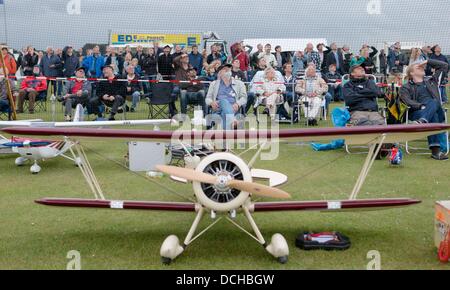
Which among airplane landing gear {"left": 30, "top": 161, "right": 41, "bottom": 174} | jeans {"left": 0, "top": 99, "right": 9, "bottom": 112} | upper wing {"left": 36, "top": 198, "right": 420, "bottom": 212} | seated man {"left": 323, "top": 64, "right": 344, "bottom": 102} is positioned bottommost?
airplane landing gear {"left": 30, "top": 161, "right": 41, "bottom": 174}

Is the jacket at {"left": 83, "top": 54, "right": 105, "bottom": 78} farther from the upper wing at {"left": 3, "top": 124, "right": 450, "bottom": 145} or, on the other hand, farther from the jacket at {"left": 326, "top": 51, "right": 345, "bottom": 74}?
the upper wing at {"left": 3, "top": 124, "right": 450, "bottom": 145}

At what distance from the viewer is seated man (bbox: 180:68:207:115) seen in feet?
43.9

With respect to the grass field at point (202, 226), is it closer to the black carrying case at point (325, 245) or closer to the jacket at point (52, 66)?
the black carrying case at point (325, 245)

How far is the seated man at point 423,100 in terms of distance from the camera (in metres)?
9.05

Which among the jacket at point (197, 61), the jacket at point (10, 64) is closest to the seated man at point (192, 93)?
the jacket at point (197, 61)

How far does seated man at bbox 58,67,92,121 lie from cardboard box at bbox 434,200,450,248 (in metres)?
10.8

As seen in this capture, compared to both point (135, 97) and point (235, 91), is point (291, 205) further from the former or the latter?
point (135, 97)

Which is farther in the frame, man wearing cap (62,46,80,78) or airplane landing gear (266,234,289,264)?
man wearing cap (62,46,80,78)

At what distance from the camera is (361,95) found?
30.8 feet

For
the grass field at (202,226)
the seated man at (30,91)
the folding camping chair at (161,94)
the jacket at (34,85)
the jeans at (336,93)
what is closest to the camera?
the grass field at (202,226)

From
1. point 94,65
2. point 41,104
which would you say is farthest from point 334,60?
point 41,104

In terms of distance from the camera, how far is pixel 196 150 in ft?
20.5

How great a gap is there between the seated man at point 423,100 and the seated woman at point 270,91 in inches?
160

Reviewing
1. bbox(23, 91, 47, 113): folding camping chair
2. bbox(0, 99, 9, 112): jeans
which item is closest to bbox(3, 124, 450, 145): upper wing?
bbox(0, 99, 9, 112): jeans
